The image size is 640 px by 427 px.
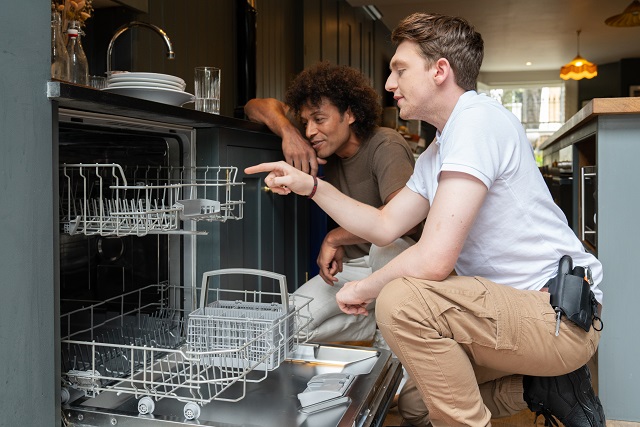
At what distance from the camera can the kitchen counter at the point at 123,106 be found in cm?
118

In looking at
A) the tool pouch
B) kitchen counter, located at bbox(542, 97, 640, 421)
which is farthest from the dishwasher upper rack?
kitchen counter, located at bbox(542, 97, 640, 421)

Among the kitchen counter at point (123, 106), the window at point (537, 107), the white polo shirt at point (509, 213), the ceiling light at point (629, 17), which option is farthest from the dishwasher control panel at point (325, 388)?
the window at point (537, 107)

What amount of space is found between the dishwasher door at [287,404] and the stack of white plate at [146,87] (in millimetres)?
724

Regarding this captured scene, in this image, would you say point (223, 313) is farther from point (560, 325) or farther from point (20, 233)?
point (560, 325)

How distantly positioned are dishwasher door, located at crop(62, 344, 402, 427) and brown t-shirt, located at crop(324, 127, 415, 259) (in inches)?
25.6

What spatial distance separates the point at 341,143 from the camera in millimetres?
2367

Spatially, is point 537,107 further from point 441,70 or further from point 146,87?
point 146,87

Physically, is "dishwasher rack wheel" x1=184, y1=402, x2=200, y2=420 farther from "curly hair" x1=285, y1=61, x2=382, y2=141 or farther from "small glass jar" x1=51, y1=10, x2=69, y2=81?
"curly hair" x1=285, y1=61, x2=382, y2=141

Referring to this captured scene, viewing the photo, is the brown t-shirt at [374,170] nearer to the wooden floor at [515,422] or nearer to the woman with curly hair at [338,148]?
the woman with curly hair at [338,148]

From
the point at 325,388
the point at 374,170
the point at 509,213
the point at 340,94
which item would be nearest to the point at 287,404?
the point at 325,388

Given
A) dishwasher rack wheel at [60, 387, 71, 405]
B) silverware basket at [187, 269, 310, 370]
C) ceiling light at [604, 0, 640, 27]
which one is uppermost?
ceiling light at [604, 0, 640, 27]

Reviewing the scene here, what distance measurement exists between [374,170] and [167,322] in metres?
0.92

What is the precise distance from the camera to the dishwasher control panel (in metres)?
1.47

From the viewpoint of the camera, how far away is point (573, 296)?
1.49 metres
